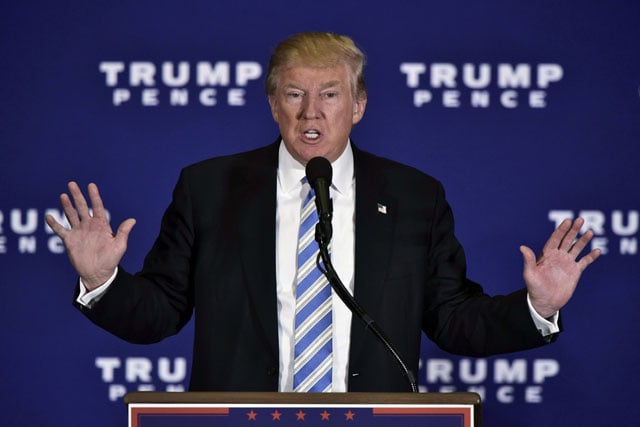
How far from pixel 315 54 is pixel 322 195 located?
→ 1.80ft

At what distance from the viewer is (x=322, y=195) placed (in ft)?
5.67

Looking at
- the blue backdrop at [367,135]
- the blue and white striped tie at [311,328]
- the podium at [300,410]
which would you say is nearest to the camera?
the podium at [300,410]

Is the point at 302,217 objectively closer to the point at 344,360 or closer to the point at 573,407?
the point at 344,360

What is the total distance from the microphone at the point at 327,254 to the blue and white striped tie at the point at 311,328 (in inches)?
14.2

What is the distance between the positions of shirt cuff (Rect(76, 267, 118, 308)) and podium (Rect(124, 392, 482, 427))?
50 centimetres

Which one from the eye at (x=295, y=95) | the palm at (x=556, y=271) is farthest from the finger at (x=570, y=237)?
the eye at (x=295, y=95)

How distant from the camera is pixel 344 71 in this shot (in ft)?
7.23

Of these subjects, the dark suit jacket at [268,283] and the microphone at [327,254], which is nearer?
the microphone at [327,254]

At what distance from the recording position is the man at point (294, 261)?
2.08 meters

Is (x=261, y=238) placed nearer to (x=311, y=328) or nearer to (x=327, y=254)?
(x=311, y=328)

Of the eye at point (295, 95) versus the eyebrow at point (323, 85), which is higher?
the eyebrow at point (323, 85)

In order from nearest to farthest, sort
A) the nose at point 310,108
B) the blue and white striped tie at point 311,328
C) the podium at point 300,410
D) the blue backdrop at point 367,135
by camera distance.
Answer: the podium at point 300,410 < the blue and white striped tie at point 311,328 < the nose at point 310,108 < the blue backdrop at point 367,135

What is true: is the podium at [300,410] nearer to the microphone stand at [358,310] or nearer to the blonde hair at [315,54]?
the microphone stand at [358,310]

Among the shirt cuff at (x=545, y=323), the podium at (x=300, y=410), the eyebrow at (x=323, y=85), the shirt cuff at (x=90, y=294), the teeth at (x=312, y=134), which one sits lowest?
the podium at (x=300, y=410)
